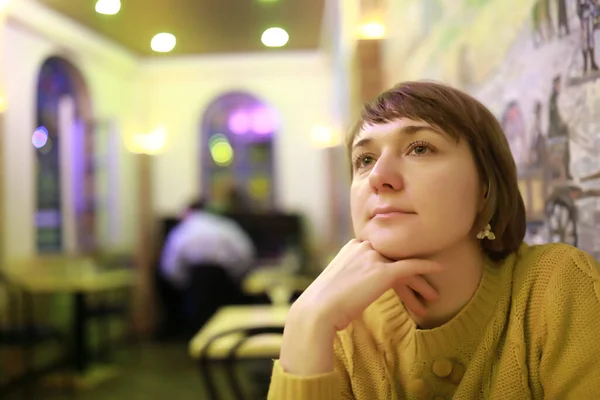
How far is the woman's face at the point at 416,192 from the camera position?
0.83 metres

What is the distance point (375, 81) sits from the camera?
3145 millimetres

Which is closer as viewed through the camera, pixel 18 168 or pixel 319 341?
pixel 319 341

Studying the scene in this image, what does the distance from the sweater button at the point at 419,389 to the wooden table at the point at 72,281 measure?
14.9ft

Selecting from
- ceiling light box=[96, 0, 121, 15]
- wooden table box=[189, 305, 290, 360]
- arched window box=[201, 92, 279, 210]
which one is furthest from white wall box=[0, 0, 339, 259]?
ceiling light box=[96, 0, 121, 15]

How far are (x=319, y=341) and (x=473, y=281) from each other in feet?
0.84

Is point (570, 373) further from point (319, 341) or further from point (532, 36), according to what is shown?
point (532, 36)

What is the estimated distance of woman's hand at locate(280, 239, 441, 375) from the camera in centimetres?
84

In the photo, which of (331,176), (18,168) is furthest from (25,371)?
(331,176)

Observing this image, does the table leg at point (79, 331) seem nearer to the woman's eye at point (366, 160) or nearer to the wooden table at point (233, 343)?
the wooden table at point (233, 343)

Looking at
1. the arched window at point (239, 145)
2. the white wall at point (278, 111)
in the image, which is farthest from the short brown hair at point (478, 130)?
the arched window at point (239, 145)

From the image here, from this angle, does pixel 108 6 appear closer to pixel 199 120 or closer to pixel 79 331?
pixel 79 331

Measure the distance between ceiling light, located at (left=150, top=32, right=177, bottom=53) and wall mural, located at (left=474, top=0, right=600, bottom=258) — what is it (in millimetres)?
788

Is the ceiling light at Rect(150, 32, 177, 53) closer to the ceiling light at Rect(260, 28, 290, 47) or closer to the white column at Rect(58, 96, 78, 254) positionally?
the ceiling light at Rect(260, 28, 290, 47)

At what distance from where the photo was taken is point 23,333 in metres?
4.46
